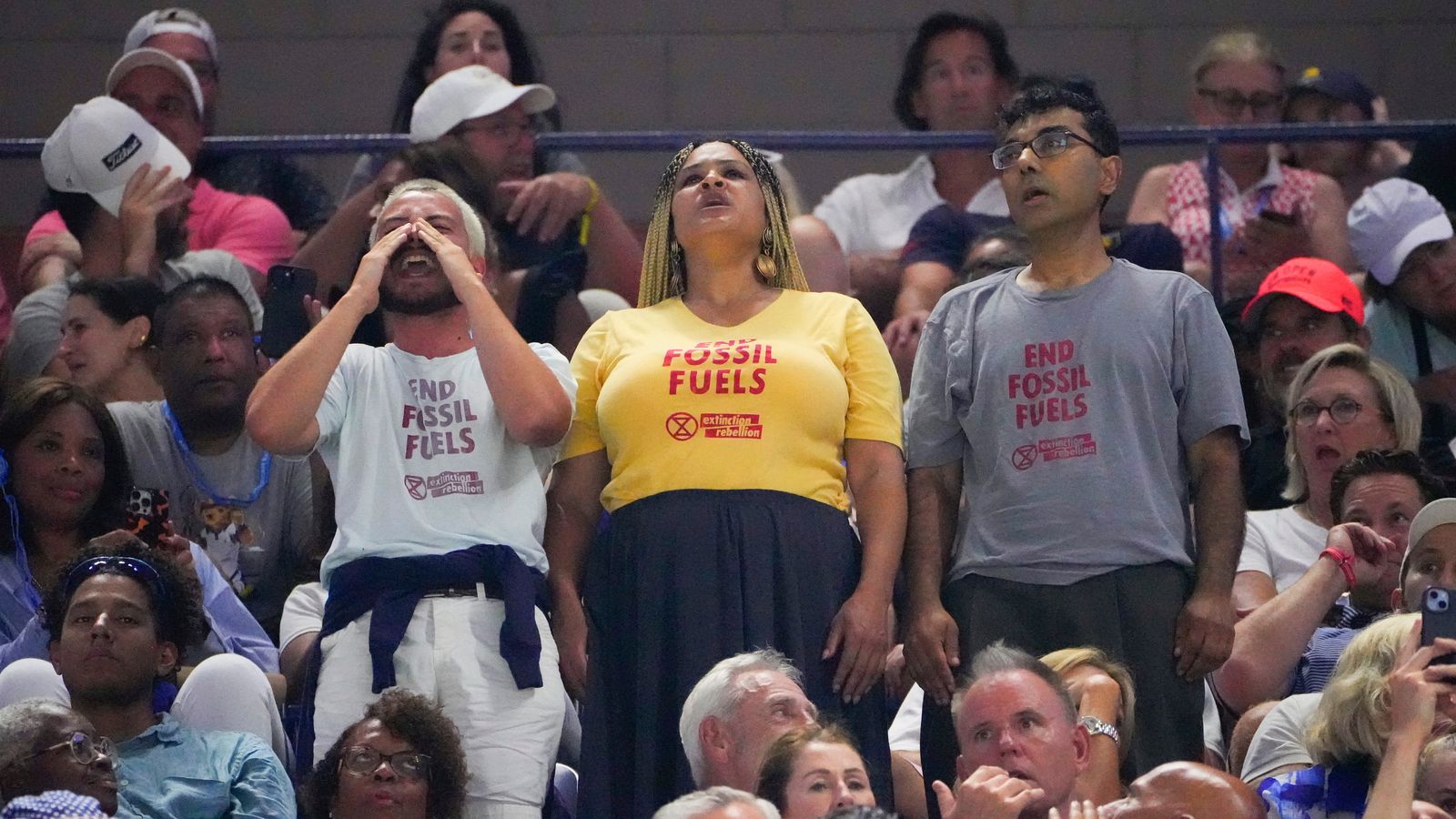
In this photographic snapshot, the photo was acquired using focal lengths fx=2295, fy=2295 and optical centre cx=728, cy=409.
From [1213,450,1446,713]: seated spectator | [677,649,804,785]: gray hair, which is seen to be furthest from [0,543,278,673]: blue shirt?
[1213,450,1446,713]: seated spectator

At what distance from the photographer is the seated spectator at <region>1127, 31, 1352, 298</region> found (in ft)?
21.7

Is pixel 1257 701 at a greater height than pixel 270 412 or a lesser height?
lesser

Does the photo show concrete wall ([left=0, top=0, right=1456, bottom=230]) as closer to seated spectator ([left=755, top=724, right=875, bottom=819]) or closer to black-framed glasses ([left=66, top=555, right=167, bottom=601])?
black-framed glasses ([left=66, top=555, right=167, bottom=601])

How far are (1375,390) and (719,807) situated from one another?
8.02 feet

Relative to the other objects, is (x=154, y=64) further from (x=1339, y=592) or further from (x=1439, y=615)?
(x=1439, y=615)

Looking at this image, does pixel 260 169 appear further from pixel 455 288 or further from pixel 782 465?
pixel 782 465

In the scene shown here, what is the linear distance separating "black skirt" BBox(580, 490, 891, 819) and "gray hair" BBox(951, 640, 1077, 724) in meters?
0.27

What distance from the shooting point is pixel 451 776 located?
4.41m

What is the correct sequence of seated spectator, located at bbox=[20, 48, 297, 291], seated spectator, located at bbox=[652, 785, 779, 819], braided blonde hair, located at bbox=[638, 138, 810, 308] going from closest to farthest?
seated spectator, located at bbox=[652, 785, 779, 819] < braided blonde hair, located at bbox=[638, 138, 810, 308] < seated spectator, located at bbox=[20, 48, 297, 291]

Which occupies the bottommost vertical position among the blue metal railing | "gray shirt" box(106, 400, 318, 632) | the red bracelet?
the red bracelet

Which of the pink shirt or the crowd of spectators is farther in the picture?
the pink shirt

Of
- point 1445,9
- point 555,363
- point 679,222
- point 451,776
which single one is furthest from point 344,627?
point 1445,9

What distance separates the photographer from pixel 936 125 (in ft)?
22.3

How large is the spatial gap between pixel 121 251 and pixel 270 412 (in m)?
1.88
